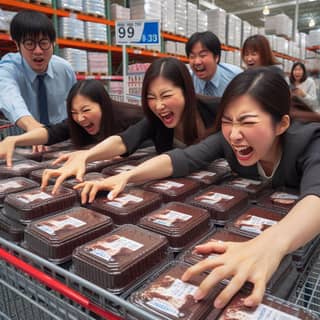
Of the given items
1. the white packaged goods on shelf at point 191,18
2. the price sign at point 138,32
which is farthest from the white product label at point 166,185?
the white packaged goods on shelf at point 191,18

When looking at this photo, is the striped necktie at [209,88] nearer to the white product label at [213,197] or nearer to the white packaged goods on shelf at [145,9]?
the white product label at [213,197]

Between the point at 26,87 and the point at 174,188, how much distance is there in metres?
1.81

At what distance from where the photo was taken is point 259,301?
0.64 m

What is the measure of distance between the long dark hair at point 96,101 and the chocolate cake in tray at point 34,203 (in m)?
0.79

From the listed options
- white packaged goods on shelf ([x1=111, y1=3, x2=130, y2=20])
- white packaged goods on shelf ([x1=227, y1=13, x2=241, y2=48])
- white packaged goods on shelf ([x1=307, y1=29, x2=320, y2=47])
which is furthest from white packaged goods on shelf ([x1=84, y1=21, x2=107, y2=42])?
white packaged goods on shelf ([x1=307, y1=29, x2=320, y2=47])

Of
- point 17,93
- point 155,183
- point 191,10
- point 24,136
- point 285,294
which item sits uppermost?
point 191,10

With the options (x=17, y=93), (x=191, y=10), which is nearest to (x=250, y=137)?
(x=17, y=93)

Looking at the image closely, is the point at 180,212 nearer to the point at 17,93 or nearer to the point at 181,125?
the point at 181,125

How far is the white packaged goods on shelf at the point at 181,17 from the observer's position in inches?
255

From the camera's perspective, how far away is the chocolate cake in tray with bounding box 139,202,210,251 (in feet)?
3.06

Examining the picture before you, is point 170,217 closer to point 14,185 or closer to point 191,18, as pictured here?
point 14,185

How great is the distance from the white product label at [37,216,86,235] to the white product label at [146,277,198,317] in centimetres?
35

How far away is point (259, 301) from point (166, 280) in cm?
21

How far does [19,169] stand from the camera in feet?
5.08
